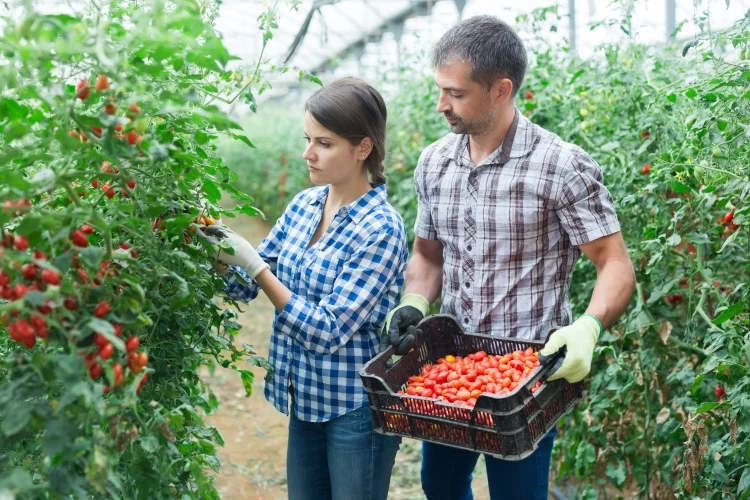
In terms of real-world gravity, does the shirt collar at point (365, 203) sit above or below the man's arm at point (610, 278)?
above

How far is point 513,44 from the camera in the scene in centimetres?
210

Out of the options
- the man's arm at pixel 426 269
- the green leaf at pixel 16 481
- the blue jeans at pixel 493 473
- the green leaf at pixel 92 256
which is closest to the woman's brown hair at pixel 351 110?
the man's arm at pixel 426 269

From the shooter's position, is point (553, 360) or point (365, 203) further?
point (365, 203)

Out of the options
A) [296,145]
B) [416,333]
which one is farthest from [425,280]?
[296,145]

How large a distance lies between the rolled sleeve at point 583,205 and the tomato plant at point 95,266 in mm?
989

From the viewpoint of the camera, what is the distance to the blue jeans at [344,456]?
81.1 inches

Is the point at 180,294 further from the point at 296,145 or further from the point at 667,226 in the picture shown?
the point at 296,145

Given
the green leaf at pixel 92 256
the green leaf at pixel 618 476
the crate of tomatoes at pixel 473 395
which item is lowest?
the green leaf at pixel 618 476

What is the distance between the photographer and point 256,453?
13.2ft

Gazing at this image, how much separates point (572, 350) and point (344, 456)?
666mm

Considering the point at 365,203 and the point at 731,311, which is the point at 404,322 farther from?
the point at 731,311

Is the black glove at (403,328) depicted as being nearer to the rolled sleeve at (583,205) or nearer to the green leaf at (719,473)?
the rolled sleeve at (583,205)

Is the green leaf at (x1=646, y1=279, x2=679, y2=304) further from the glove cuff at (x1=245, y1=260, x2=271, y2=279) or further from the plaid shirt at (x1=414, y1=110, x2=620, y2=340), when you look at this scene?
the glove cuff at (x1=245, y1=260, x2=271, y2=279)

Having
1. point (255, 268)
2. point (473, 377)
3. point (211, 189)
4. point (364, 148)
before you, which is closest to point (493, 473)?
point (473, 377)
